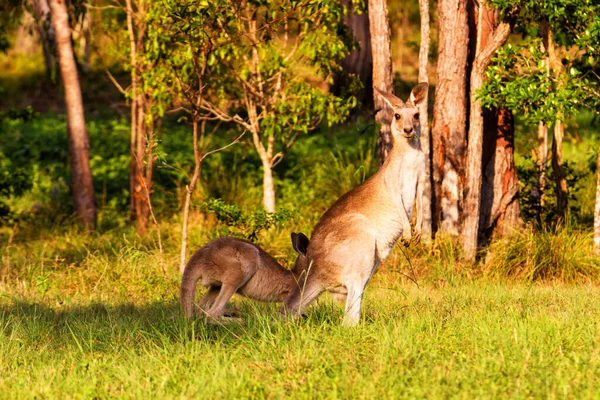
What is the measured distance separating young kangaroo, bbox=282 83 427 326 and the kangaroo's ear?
167 mm

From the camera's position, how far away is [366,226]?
7281 mm

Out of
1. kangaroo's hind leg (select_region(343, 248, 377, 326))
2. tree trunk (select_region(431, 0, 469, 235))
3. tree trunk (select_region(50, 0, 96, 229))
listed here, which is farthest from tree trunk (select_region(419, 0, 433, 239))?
tree trunk (select_region(50, 0, 96, 229))

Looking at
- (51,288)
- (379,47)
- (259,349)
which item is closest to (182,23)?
(379,47)

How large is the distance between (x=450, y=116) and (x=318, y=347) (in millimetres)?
5238

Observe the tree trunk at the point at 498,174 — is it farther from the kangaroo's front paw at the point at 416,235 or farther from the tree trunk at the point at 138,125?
the tree trunk at the point at 138,125

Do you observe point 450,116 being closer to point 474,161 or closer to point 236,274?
point 474,161

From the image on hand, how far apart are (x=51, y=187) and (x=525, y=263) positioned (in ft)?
31.9

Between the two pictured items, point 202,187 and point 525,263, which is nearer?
point 525,263

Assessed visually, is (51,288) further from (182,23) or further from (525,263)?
(525,263)

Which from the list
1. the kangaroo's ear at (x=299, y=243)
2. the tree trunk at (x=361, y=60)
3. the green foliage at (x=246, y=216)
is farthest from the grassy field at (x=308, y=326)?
the tree trunk at (x=361, y=60)

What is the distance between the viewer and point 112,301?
9.23 meters

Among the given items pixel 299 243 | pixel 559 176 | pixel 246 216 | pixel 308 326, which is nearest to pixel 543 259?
pixel 559 176

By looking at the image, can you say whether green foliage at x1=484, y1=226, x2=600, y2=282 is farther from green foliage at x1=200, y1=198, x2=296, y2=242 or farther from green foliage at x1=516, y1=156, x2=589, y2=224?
green foliage at x1=200, y1=198, x2=296, y2=242

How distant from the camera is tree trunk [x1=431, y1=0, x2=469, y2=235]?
1084 centimetres
